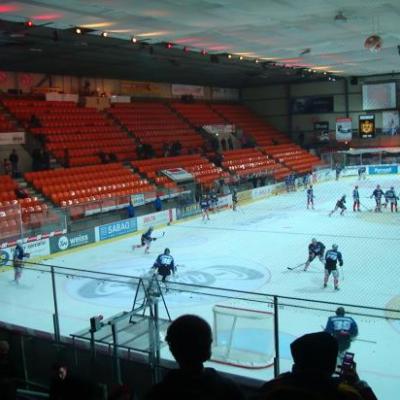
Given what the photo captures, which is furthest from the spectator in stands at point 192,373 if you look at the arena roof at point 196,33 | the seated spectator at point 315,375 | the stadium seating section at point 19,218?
the stadium seating section at point 19,218

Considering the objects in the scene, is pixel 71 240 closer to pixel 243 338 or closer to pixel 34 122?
pixel 34 122

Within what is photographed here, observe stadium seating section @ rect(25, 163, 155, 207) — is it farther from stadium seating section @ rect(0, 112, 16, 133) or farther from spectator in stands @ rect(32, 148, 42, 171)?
stadium seating section @ rect(0, 112, 16, 133)

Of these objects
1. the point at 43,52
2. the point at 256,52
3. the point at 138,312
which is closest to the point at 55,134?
the point at 43,52

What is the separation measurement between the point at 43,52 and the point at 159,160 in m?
9.06

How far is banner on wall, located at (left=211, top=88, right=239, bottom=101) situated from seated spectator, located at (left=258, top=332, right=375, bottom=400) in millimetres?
42111

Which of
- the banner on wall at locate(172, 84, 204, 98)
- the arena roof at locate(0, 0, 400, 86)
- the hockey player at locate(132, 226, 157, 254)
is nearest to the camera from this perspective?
the arena roof at locate(0, 0, 400, 86)

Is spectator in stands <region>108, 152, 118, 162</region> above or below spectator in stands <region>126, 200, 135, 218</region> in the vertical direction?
above

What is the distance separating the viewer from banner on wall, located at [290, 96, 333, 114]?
42906mm

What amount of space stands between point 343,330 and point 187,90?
115ft

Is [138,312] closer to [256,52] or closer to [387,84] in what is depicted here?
[256,52]

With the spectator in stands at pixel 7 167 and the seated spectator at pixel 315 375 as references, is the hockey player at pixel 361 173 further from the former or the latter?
the seated spectator at pixel 315 375

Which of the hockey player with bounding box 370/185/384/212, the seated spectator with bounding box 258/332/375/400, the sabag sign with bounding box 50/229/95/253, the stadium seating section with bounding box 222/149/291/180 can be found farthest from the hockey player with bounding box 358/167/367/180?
the seated spectator with bounding box 258/332/375/400

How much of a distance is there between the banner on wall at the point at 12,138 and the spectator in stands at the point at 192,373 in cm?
2310

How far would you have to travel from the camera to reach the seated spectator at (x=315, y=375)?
2.25m
